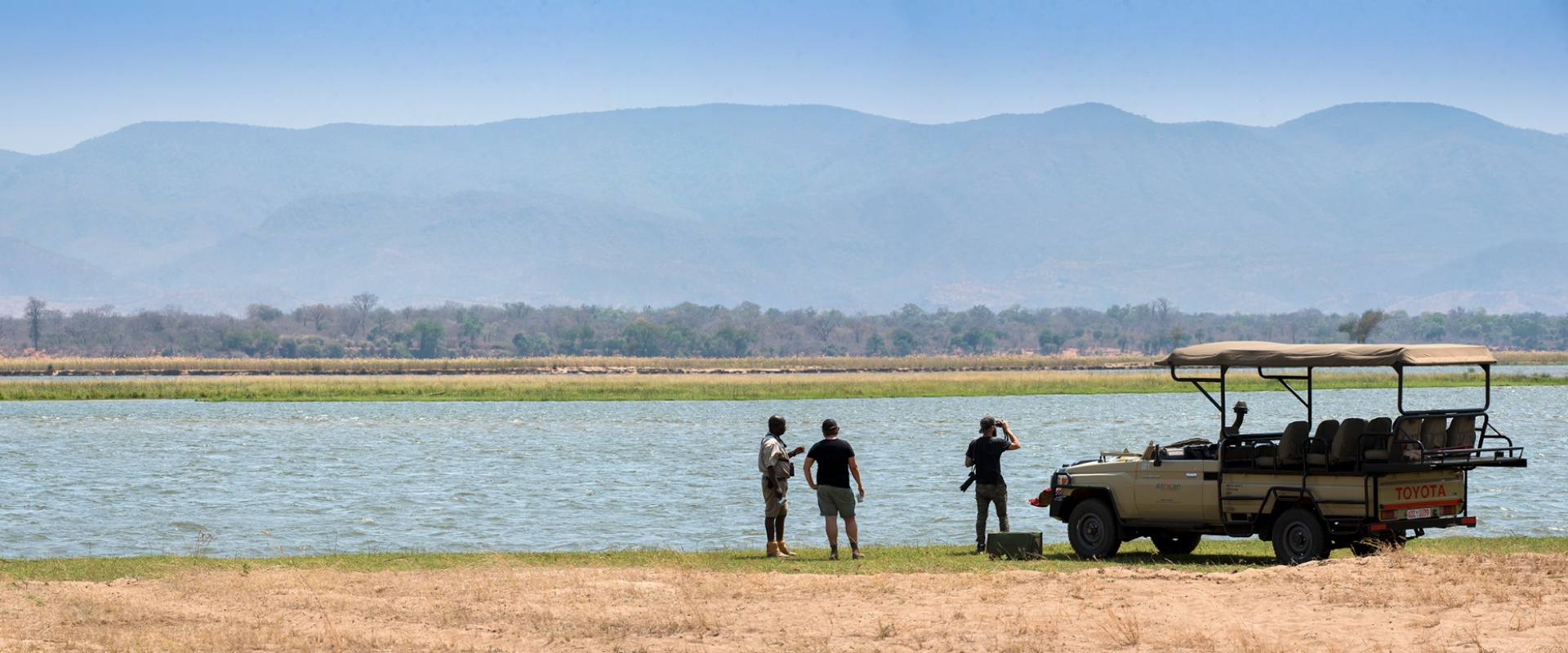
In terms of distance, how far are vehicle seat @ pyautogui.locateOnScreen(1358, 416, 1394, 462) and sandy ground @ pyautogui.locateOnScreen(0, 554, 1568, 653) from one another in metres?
1.14

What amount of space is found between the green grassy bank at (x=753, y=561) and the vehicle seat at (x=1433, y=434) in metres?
1.46

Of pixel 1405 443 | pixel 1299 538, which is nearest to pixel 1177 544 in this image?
pixel 1299 538

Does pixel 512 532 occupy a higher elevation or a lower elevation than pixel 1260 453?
lower

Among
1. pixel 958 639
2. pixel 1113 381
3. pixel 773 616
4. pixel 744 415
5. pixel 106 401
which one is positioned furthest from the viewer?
pixel 1113 381

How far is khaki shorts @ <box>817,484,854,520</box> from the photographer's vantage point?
1722cm

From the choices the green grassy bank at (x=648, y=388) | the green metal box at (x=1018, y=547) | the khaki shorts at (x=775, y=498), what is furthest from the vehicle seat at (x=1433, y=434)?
the green grassy bank at (x=648, y=388)

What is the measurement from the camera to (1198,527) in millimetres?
16391

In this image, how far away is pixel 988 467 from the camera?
691 inches

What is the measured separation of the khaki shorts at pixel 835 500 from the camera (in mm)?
17219

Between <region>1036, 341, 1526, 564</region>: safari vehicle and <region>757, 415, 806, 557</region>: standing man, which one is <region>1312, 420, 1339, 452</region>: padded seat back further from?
<region>757, 415, 806, 557</region>: standing man

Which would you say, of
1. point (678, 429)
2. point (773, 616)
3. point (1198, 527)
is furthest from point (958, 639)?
point (678, 429)

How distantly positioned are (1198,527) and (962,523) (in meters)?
7.64

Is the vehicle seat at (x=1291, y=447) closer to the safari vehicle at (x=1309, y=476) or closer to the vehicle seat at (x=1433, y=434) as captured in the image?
the safari vehicle at (x=1309, y=476)

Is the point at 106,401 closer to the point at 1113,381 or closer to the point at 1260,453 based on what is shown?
the point at 1113,381
